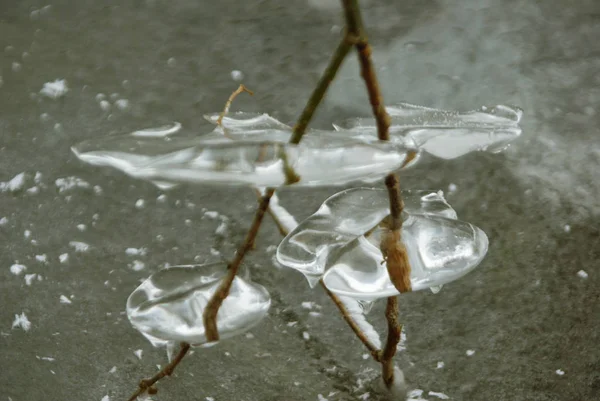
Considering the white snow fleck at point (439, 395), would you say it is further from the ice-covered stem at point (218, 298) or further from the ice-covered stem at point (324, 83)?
the ice-covered stem at point (324, 83)

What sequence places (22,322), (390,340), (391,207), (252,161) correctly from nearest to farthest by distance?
(252,161) < (391,207) < (390,340) < (22,322)

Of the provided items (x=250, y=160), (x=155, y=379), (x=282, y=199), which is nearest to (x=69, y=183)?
(x=282, y=199)

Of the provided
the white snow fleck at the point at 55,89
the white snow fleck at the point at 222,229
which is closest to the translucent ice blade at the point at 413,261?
the white snow fleck at the point at 222,229

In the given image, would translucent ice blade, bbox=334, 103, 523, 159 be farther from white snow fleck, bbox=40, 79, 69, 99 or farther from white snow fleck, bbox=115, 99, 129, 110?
white snow fleck, bbox=40, 79, 69, 99

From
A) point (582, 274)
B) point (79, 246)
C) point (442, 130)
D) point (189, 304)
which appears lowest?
point (582, 274)

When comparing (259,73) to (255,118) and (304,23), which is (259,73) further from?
(255,118)

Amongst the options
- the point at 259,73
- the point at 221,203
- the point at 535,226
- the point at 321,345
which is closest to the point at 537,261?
the point at 535,226

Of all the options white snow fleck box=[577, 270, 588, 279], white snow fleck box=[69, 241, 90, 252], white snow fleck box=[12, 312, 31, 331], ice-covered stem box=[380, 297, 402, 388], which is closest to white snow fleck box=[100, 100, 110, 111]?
white snow fleck box=[69, 241, 90, 252]

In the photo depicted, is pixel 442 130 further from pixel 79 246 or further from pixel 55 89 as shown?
pixel 55 89
